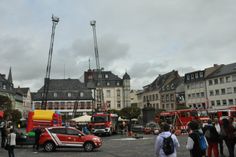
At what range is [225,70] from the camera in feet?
268

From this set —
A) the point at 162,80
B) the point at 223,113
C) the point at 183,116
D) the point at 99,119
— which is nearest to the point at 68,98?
the point at 162,80

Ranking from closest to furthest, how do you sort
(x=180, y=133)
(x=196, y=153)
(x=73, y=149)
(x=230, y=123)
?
1. (x=196, y=153)
2. (x=230, y=123)
3. (x=73, y=149)
4. (x=180, y=133)

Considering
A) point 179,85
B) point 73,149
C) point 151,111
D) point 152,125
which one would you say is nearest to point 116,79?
point 179,85

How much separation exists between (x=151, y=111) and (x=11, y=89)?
63679 millimetres

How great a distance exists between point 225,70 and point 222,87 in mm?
4214

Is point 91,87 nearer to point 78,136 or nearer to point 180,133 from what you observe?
point 180,133

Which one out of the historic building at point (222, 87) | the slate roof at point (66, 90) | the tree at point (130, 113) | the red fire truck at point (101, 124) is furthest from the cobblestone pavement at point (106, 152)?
the slate roof at point (66, 90)

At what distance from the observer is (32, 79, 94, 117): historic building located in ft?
341

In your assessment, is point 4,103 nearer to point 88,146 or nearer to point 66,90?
point 66,90

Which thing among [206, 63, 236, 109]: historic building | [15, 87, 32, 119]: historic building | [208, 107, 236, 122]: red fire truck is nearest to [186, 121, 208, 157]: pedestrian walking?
[208, 107, 236, 122]: red fire truck

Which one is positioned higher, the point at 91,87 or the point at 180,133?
the point at 91,87

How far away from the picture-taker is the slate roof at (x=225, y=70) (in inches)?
3103

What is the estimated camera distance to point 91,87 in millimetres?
116188

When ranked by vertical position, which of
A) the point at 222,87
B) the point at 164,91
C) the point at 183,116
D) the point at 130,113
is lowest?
the point at 183,116
